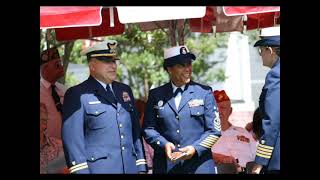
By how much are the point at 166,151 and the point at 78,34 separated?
2212 mm

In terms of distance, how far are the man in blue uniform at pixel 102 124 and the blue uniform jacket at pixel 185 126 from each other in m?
0.15

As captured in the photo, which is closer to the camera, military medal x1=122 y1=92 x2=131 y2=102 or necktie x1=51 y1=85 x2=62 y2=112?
military medal x1=122 y1=92 x2=131 y2=102

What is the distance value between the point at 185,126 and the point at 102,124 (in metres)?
0.67

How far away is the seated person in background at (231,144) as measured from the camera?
239 inches

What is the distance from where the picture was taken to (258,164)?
5.02 metres

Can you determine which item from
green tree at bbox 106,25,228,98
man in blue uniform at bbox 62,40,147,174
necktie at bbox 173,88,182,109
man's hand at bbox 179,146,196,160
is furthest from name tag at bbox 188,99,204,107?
green tree at bbox 106,25,228,98

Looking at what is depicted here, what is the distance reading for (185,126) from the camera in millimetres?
5316

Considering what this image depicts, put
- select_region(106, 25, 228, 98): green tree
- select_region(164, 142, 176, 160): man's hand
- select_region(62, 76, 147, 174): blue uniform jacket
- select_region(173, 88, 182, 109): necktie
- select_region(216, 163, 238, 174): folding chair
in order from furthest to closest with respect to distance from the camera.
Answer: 1. select_region(106, 25, 228, 98): green tree
2. select_region(216, 163, 238, 174): folding chair
3. select_region(173, 88, 182, 109): necktie
4. select_region(164, 142, 176, 160): man's hand
5. select_region(62, 76, 147, 174): blue uniform jacket

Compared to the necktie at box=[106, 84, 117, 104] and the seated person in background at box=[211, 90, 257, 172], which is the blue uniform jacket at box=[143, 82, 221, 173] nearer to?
the necktie at box=[106, 84, 117, 104]

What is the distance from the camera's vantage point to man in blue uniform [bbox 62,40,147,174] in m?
5.01

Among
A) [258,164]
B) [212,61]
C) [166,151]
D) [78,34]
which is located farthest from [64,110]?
[212,61]

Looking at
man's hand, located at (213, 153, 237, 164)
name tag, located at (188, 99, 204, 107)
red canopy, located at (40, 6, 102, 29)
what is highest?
red canopy, located at (40, 6, 102, 29)

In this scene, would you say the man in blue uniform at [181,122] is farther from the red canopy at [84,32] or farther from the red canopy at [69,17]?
the red canopy at [84,32]

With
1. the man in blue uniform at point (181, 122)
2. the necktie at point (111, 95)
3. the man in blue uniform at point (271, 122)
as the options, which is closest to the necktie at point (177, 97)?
the man in blue uniform at point (181, 122)
